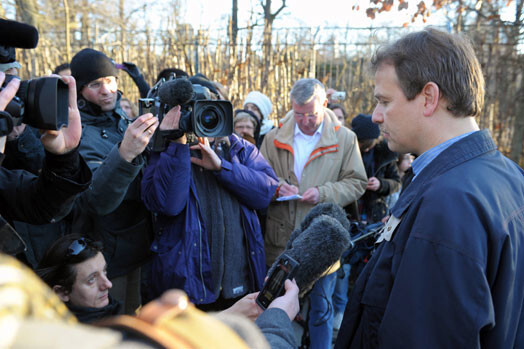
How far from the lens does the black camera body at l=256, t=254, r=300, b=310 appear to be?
1.50 meters

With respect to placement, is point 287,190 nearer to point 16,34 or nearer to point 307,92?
point 307,92

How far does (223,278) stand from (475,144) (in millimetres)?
1579

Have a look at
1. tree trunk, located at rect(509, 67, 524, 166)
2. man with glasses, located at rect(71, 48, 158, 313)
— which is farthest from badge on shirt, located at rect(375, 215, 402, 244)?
tree trunk, located at rect(509, 67, 524, 166)

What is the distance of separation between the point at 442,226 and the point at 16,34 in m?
1.43

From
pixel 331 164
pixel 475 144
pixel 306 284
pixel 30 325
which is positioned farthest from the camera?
pixel 331 164

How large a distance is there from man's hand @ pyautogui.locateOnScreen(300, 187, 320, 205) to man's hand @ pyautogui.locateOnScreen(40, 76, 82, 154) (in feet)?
5.82

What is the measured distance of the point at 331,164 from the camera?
3.21 metres

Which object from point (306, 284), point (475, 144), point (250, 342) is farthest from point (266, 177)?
point (250, 342)

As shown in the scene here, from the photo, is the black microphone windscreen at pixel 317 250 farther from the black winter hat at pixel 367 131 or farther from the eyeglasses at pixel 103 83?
the black winter hat at pixel 367 131

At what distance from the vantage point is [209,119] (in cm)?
218

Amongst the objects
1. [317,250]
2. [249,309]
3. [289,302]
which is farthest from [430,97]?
[249,309]

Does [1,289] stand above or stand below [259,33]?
below

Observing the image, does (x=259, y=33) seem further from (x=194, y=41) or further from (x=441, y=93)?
(x=441, y=93)

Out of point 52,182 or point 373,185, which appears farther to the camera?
point 373,185
